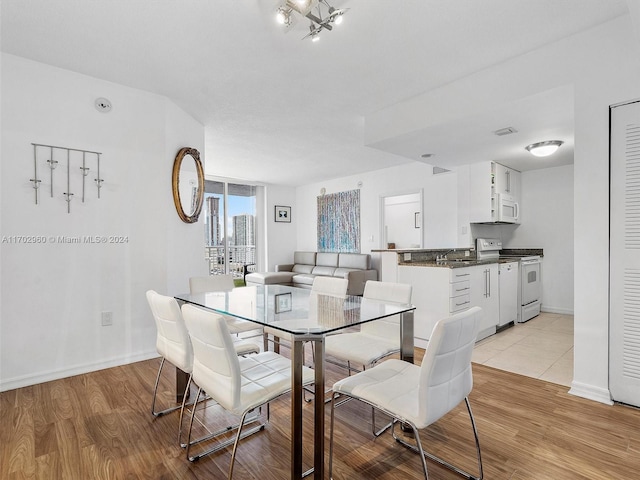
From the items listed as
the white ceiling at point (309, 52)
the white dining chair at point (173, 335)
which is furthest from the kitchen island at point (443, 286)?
the white dining chair at point (173, 335)

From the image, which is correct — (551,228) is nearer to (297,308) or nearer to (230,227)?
(297,308)

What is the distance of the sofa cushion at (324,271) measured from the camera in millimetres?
6735

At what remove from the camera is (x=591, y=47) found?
225 cm

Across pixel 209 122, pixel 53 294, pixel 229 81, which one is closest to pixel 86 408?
pixel 53 294

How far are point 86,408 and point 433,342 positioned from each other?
2.36 meters

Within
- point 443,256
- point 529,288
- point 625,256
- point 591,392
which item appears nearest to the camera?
point 625,256

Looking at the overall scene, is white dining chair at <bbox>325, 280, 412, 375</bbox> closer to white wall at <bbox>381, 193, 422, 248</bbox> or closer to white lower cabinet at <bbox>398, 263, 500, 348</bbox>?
white lower cabinet at <bbox>398, 263, 500, 348</bbox>

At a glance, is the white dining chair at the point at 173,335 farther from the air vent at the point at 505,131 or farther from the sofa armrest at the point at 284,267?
the sofa armrest at the point at 284,267

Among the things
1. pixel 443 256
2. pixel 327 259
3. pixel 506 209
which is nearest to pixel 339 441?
pixel 443 256

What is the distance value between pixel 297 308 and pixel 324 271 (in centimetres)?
485

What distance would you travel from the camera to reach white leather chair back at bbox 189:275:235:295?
9.29 feet

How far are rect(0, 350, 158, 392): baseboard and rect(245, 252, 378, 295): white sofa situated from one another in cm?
362

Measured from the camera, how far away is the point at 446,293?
136 inches

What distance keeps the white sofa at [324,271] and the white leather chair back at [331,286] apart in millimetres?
3151
